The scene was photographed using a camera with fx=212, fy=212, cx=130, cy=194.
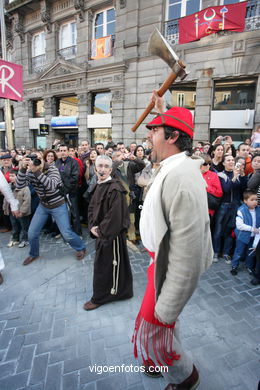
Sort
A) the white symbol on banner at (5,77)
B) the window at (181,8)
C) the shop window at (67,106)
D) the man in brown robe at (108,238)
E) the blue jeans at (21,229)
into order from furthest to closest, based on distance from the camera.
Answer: the shop window at (67,106) < the window at (181,8) < the white symbol on banner at (5,77) < the blue jeans at (21,229) < the man in brown robe at (108,238)

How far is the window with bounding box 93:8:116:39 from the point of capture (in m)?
12.7

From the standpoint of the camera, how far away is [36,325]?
2.68 m

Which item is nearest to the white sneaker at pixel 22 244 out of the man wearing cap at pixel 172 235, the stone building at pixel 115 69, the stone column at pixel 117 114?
the man wearing cap at pixel 172 235

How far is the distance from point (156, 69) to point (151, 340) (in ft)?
40.1

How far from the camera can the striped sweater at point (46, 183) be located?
378cm

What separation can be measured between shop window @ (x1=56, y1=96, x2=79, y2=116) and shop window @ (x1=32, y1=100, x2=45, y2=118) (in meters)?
2.06

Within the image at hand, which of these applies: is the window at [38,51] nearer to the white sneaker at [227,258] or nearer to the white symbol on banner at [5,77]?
the white symbol on banner at [5,77]

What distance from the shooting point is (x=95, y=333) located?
8.44 ft

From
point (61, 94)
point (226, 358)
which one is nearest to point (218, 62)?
point (61, 94)

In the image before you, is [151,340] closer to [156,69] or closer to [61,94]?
[156,69]

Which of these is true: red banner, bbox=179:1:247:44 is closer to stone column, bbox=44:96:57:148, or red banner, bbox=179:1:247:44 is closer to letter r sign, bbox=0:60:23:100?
letter r sign, bbox=0:60:23:100

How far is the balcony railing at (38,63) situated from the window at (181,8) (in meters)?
9.83

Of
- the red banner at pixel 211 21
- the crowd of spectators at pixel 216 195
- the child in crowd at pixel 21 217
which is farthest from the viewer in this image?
the red banner at pixel 211 21

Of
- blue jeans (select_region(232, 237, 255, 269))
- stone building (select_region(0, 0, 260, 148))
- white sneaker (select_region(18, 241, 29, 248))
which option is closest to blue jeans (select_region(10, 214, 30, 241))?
white sneaker (select_region(18, 241, 29, 248))
